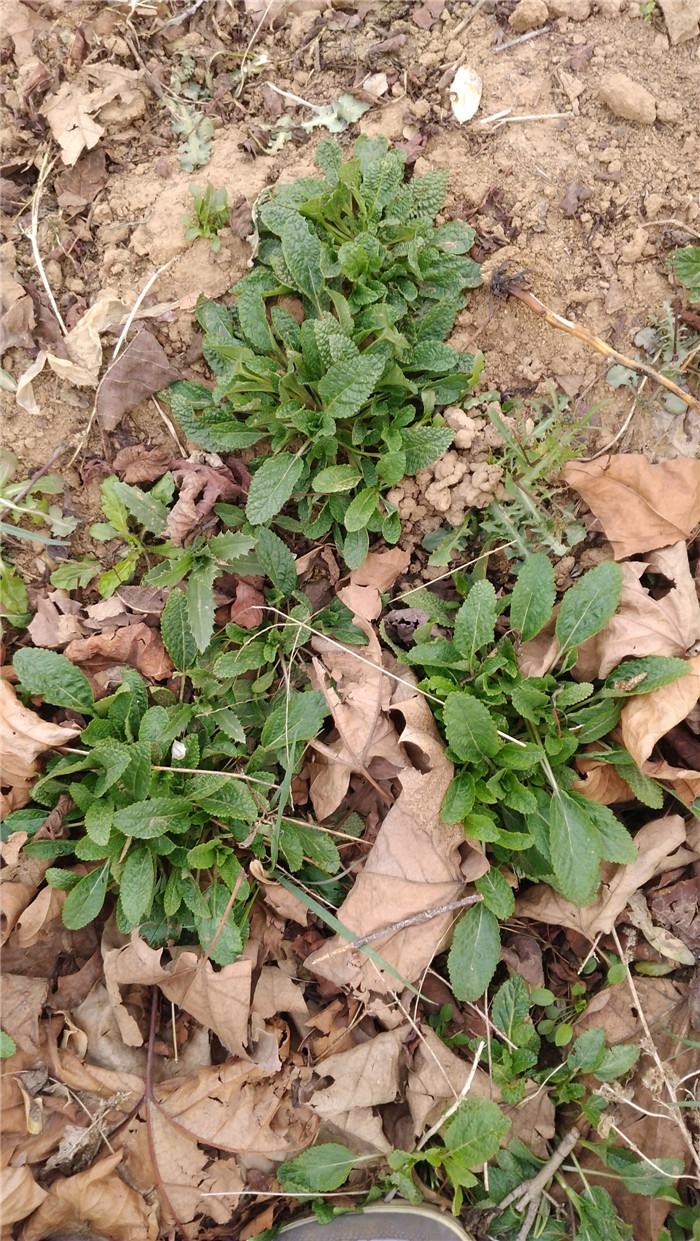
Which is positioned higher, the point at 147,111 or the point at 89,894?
the point at 147,111

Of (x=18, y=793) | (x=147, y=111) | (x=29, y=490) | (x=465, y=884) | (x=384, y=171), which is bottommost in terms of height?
(x=465, y=884)

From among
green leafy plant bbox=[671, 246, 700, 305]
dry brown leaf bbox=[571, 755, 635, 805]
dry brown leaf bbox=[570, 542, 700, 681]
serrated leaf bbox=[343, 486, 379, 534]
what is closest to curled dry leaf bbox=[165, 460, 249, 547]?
serrated leaf bbox=[343, 486, 379, 534]

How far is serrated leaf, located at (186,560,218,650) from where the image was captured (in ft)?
7.64

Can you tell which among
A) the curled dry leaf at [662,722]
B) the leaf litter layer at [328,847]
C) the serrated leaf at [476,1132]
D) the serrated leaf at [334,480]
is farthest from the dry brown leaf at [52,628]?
the serrated leaf at [476,1132]

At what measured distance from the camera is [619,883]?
236 centimetres

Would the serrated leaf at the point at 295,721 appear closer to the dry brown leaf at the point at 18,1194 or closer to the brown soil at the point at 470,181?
the brown soil at the point at 470,181

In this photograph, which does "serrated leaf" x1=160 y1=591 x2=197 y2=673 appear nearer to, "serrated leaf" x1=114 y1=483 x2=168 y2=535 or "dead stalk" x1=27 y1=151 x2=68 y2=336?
"serrated leaf" x1=114 y1=483 x2=168 y2=535

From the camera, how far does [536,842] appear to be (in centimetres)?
231

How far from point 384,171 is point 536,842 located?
2.05 metres

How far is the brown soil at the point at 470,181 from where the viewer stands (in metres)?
2.44

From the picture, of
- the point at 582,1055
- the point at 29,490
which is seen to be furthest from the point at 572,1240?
the point at 29,490

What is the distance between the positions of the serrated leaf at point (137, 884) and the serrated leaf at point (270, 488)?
1.06m

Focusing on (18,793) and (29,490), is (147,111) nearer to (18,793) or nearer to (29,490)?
(29,490)

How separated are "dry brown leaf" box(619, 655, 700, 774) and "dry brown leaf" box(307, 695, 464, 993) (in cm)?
56
